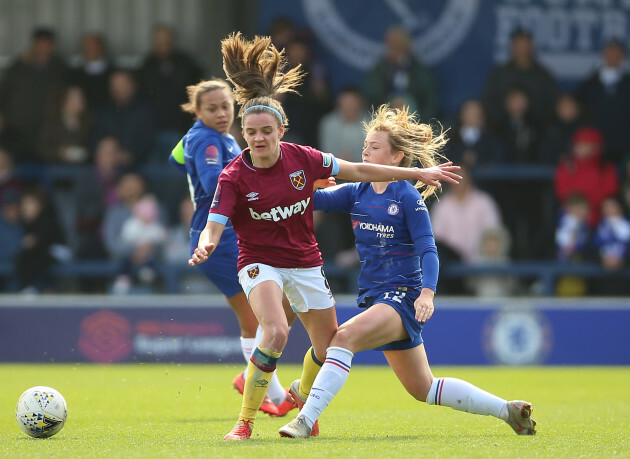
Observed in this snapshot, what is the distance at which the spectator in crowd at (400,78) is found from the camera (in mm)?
13258

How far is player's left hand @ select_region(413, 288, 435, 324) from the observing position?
553 cm

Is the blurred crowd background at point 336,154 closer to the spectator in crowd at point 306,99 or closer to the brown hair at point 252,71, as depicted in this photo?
the spectator in crowd at point 306,99

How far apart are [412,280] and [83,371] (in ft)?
20.1

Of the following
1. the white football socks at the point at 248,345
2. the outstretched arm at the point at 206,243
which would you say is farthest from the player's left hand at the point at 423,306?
the white football socks at the point at 248,345

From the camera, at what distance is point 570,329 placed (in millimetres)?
12125

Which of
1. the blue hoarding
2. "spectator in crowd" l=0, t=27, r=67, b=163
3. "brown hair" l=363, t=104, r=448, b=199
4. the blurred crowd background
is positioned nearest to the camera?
"brown hair" l=363, t=104, r=448, b=199

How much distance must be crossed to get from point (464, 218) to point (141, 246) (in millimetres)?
3987

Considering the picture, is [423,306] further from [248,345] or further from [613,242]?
[613,242]

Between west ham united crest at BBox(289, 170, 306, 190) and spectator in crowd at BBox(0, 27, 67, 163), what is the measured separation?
852 centimetres

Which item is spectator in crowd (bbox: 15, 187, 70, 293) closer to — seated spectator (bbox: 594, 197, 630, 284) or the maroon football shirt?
seated spectator (bbox: 594, 197, 630, 284)

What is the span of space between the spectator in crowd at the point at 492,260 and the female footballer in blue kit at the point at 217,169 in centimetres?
602

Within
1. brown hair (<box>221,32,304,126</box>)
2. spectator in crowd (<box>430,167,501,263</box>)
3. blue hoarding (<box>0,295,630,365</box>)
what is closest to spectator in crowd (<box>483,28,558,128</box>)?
spectator in crowd (<box>430,167,501,263</box>)

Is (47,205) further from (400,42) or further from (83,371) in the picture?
(400,42)

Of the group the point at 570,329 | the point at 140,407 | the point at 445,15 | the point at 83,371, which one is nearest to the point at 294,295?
the point at 140,407
